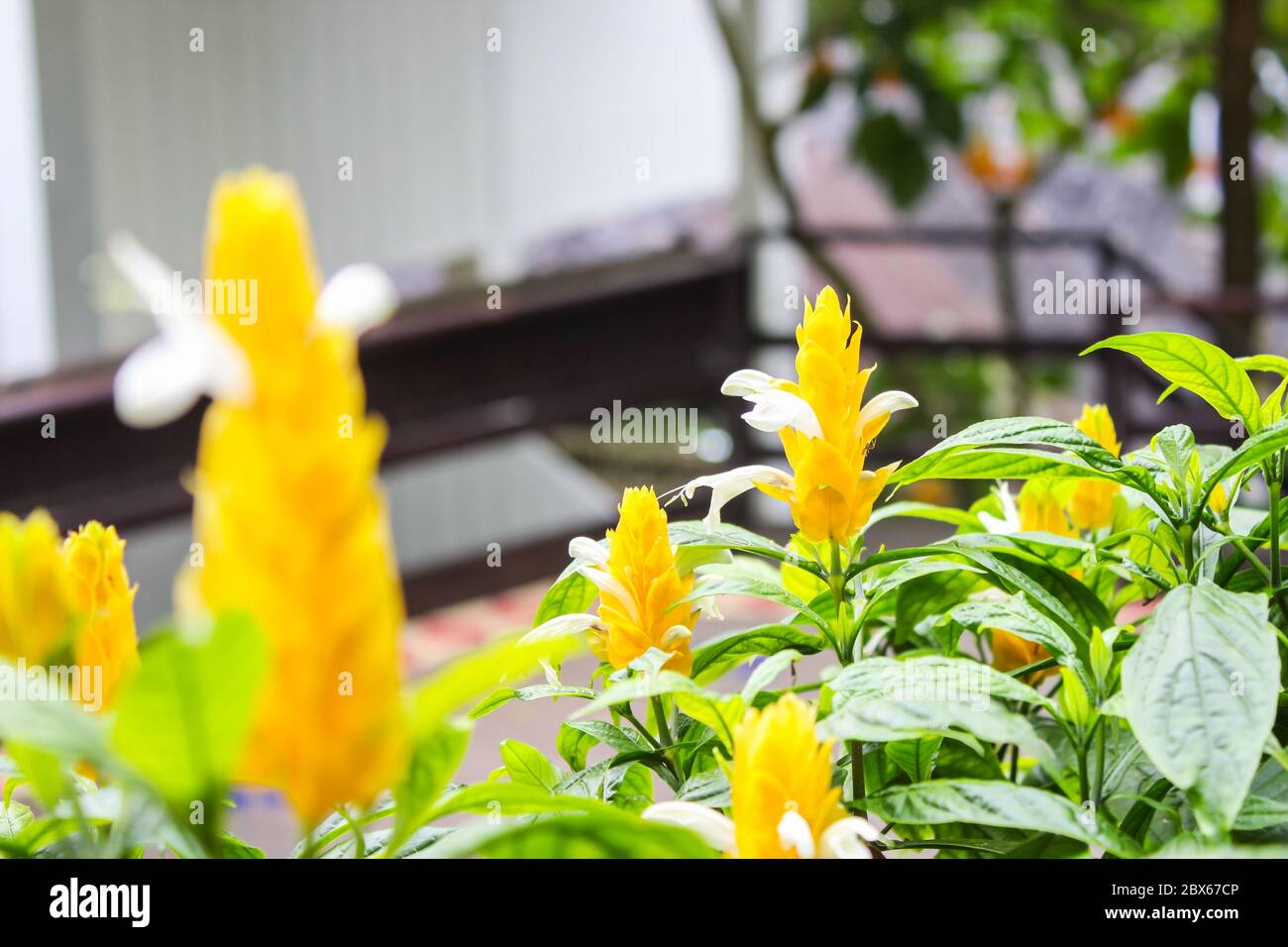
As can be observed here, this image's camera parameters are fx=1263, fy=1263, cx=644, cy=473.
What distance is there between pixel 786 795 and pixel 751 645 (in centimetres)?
14

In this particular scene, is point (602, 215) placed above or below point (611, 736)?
above

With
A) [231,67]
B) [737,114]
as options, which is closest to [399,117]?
[231,67]

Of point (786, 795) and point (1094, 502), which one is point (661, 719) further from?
point (1094, 502)

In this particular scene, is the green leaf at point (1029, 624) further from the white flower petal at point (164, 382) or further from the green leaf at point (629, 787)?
the white flower petal at point (164, 382)

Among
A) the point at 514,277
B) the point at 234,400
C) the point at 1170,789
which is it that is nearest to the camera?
the point at 234,400

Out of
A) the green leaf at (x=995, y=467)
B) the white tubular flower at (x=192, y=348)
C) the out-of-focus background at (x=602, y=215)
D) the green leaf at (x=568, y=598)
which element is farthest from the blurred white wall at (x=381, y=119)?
the white tubular flower at (x=192, y=348)

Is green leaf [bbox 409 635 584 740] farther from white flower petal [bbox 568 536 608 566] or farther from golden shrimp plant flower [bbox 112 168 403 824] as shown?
white flower petal [bbox 568 536 608 566]

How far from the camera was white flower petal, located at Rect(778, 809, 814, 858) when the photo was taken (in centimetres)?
29

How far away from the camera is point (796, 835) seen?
0.29m

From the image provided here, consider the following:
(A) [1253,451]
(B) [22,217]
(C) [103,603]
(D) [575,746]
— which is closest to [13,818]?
(C) [103,603]

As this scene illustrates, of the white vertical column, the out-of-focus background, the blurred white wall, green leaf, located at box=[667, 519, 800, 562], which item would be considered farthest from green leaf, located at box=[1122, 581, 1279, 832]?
the blurred white wall

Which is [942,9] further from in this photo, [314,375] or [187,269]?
[314,375]

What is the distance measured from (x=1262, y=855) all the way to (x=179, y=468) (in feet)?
9.33

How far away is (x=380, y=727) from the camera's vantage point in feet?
0.75
